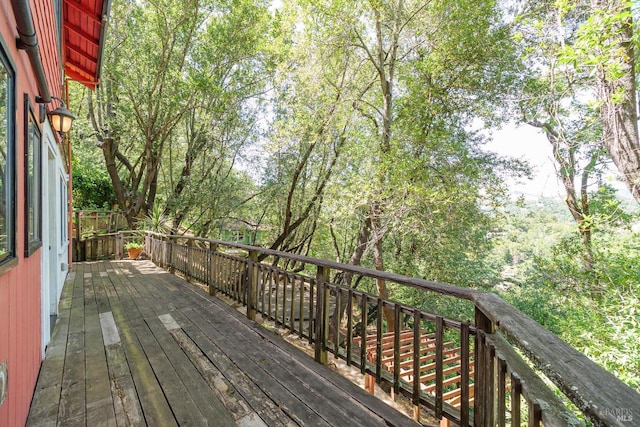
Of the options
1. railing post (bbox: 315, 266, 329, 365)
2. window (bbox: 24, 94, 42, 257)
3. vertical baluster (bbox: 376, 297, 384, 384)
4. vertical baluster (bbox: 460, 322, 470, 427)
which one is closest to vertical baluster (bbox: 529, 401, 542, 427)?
vertical baluster (bbox: 460, 322, 470, 427)

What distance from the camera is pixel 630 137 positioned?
388 cm

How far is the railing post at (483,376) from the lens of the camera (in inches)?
56.4

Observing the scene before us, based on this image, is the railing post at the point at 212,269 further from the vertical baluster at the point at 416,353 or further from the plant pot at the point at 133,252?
the plant pot at the point at 133,252

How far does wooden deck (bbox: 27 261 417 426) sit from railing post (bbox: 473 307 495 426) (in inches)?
22.5

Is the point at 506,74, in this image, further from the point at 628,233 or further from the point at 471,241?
the point at 628,233

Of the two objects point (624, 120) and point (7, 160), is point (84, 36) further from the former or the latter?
point (624, 120)

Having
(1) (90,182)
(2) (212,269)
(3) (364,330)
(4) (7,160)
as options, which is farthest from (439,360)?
(1) (90,182)

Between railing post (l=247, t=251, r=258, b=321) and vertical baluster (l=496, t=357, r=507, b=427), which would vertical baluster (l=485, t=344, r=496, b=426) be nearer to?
vertical baluster (l=496, t=357, r=507, b=427)

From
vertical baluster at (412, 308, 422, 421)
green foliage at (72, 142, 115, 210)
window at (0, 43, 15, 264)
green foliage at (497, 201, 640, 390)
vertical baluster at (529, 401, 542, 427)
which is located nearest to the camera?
vertical baluster at (529, 401, 542, 427)

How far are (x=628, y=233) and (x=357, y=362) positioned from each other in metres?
8.06

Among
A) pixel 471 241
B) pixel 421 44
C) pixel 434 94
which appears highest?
pixel 421 44

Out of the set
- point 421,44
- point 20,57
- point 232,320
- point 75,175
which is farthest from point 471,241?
point 75,175

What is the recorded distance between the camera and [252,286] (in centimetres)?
381

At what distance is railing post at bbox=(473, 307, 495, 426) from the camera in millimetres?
1432
